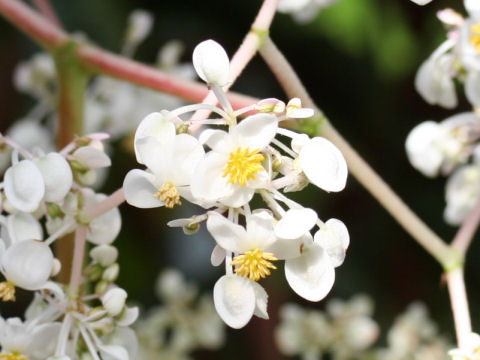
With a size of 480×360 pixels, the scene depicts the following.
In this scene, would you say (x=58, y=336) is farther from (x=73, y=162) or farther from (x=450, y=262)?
→ (x=450, y=262)

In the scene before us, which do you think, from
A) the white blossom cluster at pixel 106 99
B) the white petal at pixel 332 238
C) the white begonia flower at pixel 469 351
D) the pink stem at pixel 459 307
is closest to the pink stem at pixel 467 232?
the pink stem at pixel 459 307

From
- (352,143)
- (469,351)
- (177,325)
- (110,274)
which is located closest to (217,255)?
(110,274)

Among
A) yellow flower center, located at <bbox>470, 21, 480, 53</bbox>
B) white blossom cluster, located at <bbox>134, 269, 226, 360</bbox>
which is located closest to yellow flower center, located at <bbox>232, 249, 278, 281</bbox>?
yellow flower center, located at <bbox>470, 21, 480, 53</bbox>

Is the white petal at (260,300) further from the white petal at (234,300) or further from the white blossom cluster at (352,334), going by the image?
the white blossom cluster at (352,334)

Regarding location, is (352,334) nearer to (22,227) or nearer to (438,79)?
(438,79)

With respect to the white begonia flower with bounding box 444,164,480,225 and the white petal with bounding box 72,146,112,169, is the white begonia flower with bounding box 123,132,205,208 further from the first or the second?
the white begonia flower with bounding box 444,164,480,225

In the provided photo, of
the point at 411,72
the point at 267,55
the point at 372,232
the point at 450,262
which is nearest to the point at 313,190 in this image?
the point at 372,232
